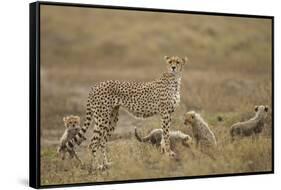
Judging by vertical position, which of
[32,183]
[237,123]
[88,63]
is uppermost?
[88,63]

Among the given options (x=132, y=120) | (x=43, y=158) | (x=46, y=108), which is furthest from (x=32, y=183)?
(x=132, y=120)

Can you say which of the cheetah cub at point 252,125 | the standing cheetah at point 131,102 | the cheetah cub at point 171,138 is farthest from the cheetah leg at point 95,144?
the cheetah cub at point 252,125

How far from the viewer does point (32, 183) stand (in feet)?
18.4

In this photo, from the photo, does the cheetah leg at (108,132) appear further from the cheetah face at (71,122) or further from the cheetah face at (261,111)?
the cheetah face at (261,111)

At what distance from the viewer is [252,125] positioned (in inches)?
255

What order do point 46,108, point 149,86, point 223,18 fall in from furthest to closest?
point 223,18
point 149,86
point 46,108

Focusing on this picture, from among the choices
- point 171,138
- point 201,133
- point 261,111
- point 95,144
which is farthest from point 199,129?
point 95,144

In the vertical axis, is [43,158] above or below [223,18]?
below

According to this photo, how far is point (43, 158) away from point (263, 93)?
7.02ft

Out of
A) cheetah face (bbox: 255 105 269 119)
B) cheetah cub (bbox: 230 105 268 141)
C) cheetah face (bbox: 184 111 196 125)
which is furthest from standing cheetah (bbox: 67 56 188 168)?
cheetah face (bbox: 255 105 269 119)

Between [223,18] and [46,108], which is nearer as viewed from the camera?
[46,108]

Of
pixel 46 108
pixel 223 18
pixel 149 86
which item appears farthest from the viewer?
pixel 223 18

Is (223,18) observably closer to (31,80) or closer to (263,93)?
(263,93)

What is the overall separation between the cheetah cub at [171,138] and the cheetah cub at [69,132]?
1.70 ft
